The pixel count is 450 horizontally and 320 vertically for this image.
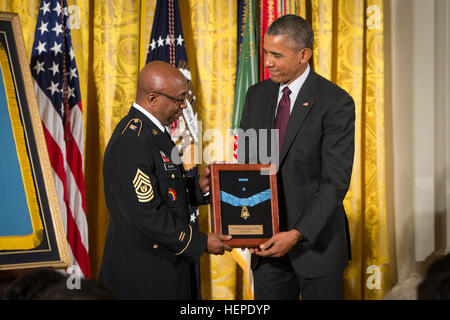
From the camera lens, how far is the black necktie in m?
2.48

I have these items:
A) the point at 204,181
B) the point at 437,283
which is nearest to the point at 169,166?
the point at 204,181

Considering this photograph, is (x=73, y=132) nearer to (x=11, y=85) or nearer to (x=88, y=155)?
(x=88, y=155)

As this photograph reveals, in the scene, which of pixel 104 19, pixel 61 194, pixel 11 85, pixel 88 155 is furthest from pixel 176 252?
pixel 104 19

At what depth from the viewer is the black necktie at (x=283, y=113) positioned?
8.14ft

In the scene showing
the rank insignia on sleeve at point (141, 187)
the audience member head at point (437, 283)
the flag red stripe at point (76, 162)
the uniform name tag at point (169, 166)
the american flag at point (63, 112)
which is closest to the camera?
the audience member head at point (437, 283)

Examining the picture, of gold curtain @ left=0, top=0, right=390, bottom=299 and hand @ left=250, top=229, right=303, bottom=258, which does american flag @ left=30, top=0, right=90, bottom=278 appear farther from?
hand @ left=250, top=229, right=303, bottom=258

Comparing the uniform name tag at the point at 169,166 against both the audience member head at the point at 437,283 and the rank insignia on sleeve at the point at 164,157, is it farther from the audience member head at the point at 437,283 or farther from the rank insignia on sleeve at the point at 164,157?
the audience member head at the point at 437,283

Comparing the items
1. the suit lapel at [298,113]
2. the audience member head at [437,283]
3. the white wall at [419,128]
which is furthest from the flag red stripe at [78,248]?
the audience member head at [437,283]

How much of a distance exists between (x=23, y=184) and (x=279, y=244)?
1.25 metres

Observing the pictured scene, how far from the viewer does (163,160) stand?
7.45ft

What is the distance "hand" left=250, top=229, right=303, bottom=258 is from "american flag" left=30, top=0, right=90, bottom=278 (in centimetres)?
164

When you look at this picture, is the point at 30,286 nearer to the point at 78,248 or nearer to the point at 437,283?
the point at 437,283

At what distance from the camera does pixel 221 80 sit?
12.8ft

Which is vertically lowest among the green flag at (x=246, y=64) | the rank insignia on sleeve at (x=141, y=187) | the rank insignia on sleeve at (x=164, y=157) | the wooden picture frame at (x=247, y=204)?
the wooden picture frame at (x=247, y=204)
